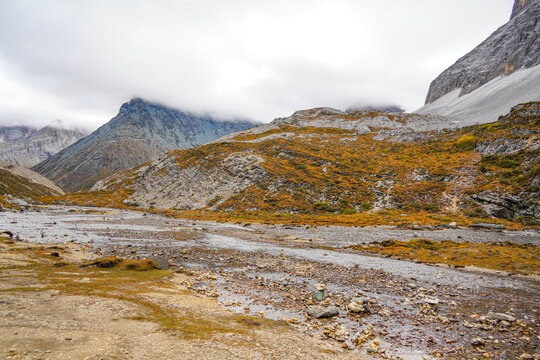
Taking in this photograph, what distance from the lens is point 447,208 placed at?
63.3 metres

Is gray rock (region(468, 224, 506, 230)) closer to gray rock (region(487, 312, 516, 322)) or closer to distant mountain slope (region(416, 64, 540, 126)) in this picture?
gray rock (region(487, 312, 516, 322))

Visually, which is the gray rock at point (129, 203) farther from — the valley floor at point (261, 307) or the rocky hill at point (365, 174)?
the valley floor at point (261, 307)

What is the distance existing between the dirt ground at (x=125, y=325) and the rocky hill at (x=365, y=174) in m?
61.2

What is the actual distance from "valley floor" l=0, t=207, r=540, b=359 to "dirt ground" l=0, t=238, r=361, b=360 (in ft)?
0.16

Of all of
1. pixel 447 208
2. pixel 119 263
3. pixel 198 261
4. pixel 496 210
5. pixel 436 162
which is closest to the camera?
pixel 119 263

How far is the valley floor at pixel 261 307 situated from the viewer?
28.8 ft

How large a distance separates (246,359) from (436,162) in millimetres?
103585

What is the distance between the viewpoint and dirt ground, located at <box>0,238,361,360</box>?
25.6 ft

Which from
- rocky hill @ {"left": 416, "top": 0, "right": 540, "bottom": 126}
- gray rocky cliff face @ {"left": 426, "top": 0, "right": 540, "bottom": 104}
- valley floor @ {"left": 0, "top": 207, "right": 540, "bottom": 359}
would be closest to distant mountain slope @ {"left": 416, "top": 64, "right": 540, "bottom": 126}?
rocky hill @ {"left": 416, "top": 0, "right": 540, "bottom": 126}

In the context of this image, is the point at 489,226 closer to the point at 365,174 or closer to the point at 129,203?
the point at 365,174

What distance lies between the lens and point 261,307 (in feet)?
47.2

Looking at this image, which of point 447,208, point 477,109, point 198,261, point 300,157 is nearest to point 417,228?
point 447,208

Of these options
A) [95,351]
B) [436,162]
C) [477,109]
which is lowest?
Result: [95,351]

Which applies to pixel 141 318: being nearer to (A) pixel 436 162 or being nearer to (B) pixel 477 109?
(A) pixel 436 162
